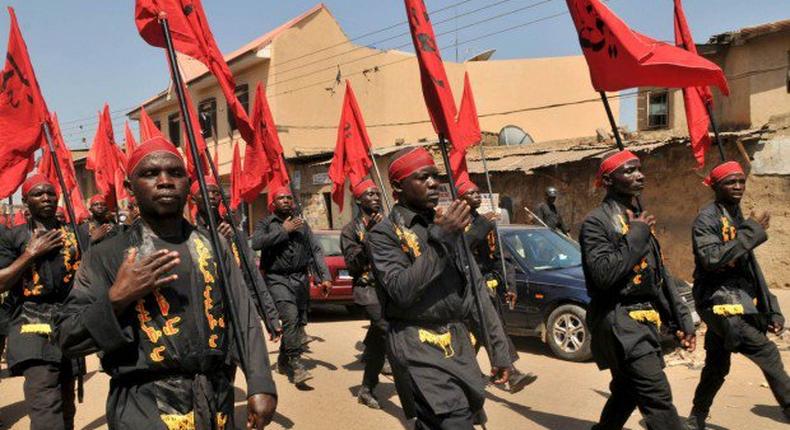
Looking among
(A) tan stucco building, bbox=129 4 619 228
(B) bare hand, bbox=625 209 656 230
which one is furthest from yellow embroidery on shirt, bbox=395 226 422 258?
(A) tan stucco building, bbox=129 4 619 228

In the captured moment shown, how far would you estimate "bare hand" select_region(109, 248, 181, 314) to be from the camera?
2.55 meters

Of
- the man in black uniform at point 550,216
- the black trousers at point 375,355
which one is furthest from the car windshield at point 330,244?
the black trousers at point 375,355

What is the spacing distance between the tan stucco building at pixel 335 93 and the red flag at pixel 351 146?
470 inches

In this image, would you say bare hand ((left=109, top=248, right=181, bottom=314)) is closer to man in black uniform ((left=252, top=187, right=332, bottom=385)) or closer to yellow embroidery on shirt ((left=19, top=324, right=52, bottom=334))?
yellow embroidery on shirt ((left=19, top=324, right=52, bottom=334))

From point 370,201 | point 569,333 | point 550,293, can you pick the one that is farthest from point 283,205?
point 569,333

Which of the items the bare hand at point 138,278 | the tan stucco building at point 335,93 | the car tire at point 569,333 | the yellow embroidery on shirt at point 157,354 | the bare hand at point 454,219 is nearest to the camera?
the bare hand at point 138,278

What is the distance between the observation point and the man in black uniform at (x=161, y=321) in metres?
2.60

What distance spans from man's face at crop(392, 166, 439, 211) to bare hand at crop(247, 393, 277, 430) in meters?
1.50

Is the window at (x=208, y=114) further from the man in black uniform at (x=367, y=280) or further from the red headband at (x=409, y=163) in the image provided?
the red headband at (x=409, y=163)

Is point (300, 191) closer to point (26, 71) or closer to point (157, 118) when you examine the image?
point (157, 118)

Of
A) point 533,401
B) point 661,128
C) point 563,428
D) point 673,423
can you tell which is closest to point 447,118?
point 673,423

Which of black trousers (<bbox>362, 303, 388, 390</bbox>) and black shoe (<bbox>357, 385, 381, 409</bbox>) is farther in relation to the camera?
black trousers (<bbox>362, 303, 388, 390</bbox>)

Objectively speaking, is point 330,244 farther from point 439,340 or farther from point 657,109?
point 657,109

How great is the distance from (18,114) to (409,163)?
3750mm
